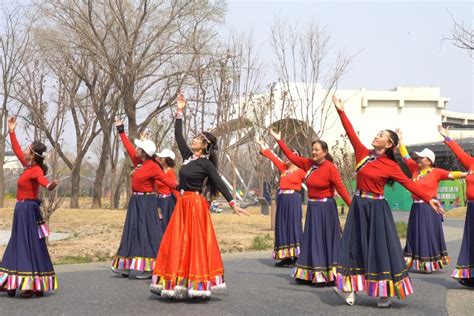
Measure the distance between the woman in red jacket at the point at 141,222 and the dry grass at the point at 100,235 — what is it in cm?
264

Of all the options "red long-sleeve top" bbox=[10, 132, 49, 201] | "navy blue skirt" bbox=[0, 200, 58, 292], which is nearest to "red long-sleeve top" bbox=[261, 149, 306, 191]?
"red long-sleeve top" bbox=[10, 132, 49, 201]

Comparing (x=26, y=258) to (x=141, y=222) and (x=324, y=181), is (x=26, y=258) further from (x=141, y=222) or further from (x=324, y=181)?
(x=324, y=181)

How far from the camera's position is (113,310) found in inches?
287

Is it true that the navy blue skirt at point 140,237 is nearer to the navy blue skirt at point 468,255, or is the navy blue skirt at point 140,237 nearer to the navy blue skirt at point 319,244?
the navy blue skirt at point 319,244

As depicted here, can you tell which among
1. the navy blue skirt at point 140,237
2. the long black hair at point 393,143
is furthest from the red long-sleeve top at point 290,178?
the long black hair at point 393,143

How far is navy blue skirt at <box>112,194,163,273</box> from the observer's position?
9.97 m

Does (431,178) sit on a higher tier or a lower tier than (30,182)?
higher

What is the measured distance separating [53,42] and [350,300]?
21.2 metres

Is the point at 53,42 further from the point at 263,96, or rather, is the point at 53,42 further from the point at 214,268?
the point at 214,268

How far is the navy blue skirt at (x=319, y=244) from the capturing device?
372 inches

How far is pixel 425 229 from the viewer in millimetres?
11328

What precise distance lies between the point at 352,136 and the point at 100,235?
11224 millimetres

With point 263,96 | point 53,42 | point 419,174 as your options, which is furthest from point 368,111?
point 419,174

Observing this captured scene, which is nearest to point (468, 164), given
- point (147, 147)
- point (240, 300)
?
point (240, 300)
